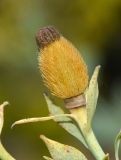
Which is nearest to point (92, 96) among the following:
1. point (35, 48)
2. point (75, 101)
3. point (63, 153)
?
point (75, 101)

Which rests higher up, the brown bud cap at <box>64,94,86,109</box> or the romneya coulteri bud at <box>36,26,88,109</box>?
the romneya coulteri bud at <box>36,26,88,109</box>

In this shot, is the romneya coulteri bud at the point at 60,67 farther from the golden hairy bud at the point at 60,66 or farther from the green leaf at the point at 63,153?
the green leaf at the point at 63,153

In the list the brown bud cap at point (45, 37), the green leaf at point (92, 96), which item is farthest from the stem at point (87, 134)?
the brown bud cap at point (45, 37)

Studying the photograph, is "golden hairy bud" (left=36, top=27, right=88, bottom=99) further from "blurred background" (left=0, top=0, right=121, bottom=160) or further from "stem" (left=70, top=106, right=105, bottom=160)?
"blurred background" (left=0, top=0, right=121, bottom=160)

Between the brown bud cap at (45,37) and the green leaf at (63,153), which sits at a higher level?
the brown bud cap at (45,37)

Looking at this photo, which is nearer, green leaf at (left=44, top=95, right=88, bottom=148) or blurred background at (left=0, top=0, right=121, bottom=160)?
green leaf at (left=44, top=95, right=88, bottom=148)

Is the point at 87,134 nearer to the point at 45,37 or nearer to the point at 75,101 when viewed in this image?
→ the point at 75,101

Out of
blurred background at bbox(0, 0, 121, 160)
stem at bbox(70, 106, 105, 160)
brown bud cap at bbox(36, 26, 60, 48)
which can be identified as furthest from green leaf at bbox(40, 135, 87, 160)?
blurred background at bbox(0, 0, 121, 160)
